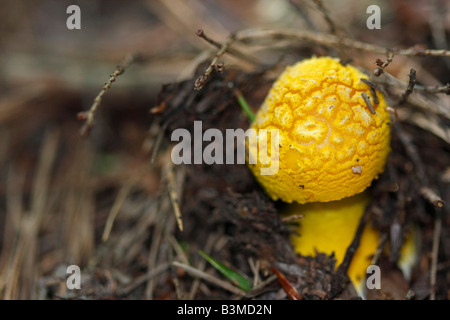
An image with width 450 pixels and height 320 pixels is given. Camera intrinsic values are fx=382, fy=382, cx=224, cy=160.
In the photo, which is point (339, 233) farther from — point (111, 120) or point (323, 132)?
point (111, 120)

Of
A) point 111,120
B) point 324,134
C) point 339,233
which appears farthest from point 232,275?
point 111,120

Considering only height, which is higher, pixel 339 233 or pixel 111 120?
pixel 111 120

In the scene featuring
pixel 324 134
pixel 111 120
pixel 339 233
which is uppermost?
pixel 111 120

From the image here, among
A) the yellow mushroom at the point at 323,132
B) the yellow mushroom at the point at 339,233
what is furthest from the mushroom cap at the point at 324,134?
the yellow mushroom at the point at 339,233

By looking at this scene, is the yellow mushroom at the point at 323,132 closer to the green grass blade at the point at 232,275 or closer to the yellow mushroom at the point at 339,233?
the yellow mushroom at the point at 339,233

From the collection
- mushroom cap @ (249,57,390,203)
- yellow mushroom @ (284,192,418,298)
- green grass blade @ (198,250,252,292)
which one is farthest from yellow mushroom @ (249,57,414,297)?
green grass blade @ (198,250,252,292)
